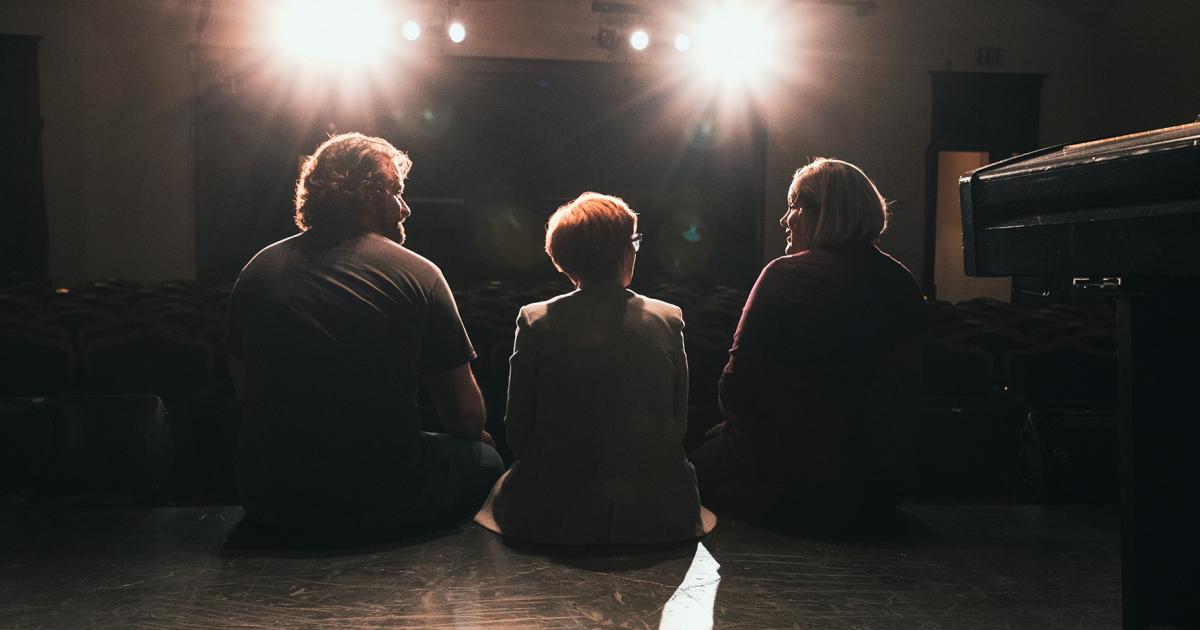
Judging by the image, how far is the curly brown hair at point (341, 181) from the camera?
241 centimetres

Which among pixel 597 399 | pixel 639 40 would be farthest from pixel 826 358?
pixel 639 40

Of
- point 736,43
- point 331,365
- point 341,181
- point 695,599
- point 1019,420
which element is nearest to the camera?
point 695,599

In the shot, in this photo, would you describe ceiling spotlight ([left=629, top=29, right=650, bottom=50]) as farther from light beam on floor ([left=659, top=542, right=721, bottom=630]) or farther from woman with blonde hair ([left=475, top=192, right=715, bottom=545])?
light beam on floor ([left=659, top=542, right=721, bottom=630])

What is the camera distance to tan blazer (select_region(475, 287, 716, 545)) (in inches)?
92.4

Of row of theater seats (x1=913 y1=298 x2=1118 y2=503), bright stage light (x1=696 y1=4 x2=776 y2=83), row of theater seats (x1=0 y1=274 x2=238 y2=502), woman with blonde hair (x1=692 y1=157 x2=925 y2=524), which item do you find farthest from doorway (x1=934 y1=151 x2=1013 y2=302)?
woman with blonde hair (x1=692 y1=157 x2=925 y2=524)

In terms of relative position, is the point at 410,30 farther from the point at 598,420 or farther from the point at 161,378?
the point at 598,420

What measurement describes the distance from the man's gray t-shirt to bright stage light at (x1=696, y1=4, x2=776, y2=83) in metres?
9.40

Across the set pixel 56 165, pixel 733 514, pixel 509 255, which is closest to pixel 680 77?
pixel 509 255

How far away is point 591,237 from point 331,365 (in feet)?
2.25

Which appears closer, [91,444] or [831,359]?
[831,359]

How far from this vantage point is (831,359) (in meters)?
2.45

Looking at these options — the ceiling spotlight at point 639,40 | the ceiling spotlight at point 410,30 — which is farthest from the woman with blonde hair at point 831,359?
the ceiling spotlight at point 410,30

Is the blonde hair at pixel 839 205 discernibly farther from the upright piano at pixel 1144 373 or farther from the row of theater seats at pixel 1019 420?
the upright piano at pixel 1144 373

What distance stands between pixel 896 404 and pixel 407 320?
1251mm
